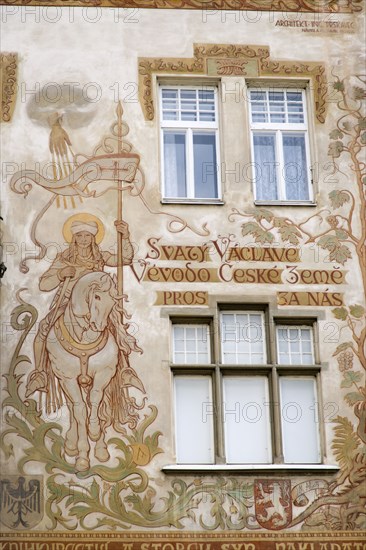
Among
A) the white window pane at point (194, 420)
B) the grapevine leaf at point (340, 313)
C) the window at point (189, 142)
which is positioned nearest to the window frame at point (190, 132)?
the window at point (189, 142)

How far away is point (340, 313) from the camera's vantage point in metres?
20.6

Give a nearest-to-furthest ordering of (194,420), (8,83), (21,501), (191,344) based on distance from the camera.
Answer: (21,501)
(194,420)
(191,344)
(8,83)

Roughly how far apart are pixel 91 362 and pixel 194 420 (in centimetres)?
154

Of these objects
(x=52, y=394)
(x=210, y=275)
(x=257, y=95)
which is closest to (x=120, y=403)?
(x=52, y=394)

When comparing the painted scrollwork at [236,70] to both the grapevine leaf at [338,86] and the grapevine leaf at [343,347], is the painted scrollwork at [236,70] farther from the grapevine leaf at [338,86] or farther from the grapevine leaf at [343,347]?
the grapevine leaf at [343,347]

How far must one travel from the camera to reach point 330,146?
21.5 m

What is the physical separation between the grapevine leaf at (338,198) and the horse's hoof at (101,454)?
468 cm

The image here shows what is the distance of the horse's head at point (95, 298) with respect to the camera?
20.3 m

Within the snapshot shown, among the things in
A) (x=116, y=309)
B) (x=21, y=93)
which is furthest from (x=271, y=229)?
(x=21, y=93)

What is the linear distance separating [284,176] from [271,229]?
984 mm

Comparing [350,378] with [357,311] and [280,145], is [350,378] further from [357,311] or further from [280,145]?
[280,145]

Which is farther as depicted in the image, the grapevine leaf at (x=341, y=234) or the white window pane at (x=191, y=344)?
the grapevine leaf at (x=341, y=234)

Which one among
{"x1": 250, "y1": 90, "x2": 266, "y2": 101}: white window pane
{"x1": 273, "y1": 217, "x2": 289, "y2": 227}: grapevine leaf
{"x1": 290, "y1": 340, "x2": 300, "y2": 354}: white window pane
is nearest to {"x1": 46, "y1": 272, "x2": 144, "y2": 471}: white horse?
{"x1": 290, "y1": 340, "x2": 300, "y2": 354}: white window pane

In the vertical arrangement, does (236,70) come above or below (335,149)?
above
